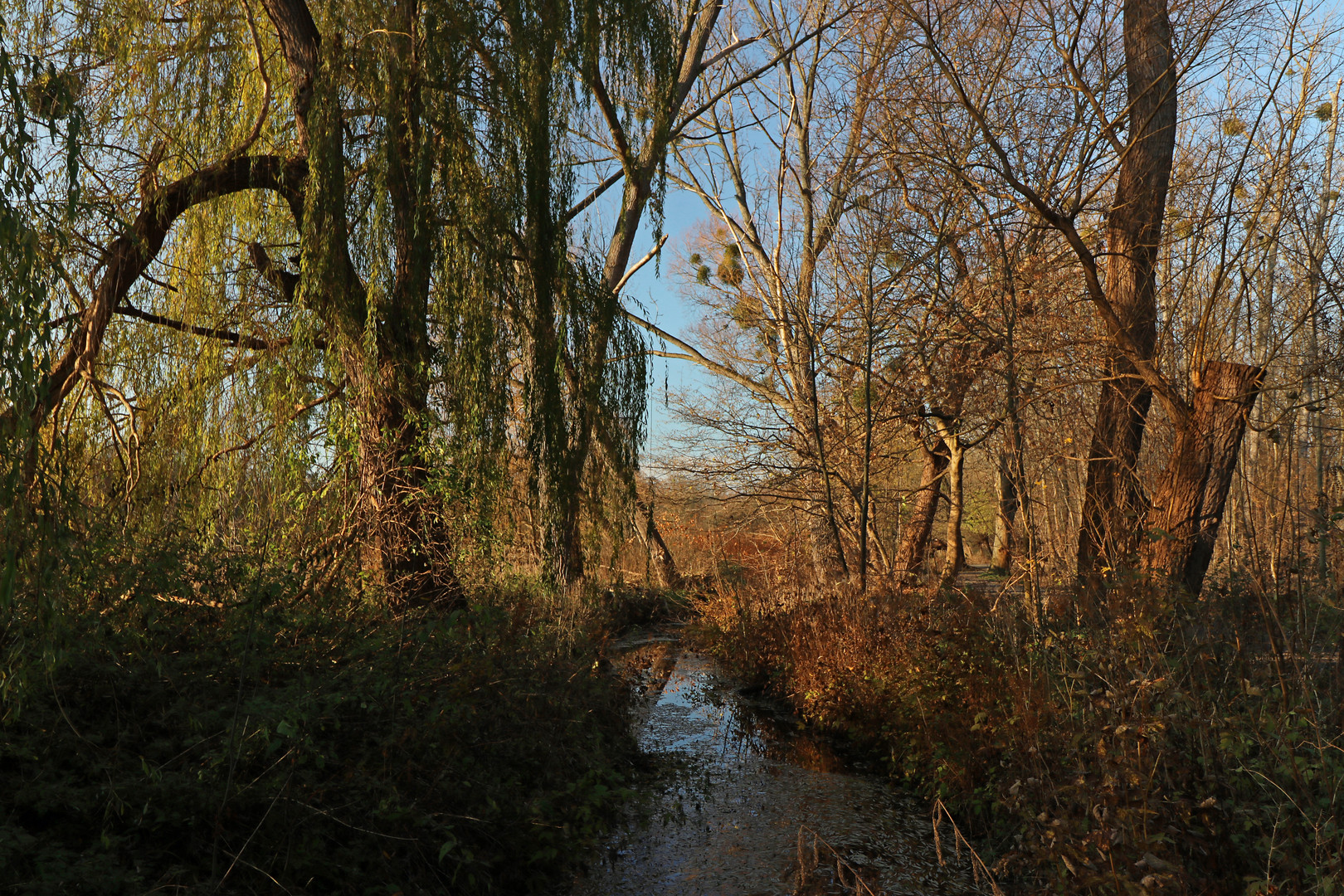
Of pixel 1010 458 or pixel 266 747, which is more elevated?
pixel 1010 458

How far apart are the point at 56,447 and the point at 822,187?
9.11 m

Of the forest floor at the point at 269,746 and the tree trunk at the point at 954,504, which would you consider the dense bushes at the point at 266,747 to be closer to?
the forest floor at the point at 269,746

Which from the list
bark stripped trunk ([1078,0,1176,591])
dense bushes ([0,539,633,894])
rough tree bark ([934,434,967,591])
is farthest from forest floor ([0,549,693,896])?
bark stripped trunk ([1078,0,1176,591])

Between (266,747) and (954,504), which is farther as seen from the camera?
(954,504)

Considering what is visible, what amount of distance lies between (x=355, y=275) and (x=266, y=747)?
3.52 m

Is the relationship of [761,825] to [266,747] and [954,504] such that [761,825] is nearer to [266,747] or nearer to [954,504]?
[266,747]

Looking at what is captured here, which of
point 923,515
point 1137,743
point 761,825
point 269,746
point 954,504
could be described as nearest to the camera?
point 269,746

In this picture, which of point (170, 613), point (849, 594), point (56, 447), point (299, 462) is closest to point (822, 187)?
point (849, 594)

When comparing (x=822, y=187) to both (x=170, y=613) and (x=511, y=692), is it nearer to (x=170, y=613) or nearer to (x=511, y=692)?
(x=511, y=692)

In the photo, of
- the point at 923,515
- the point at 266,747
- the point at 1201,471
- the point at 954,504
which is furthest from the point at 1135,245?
the point at 266,747

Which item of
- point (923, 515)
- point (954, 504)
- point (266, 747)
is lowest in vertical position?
point (266, 747)

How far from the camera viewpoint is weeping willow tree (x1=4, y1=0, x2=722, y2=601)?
6.47 metres

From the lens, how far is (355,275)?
21.6ft

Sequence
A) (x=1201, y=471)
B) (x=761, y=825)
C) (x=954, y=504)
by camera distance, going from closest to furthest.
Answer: (x=761, y=825), (x=1201, y=471), (x=954, y=504)
